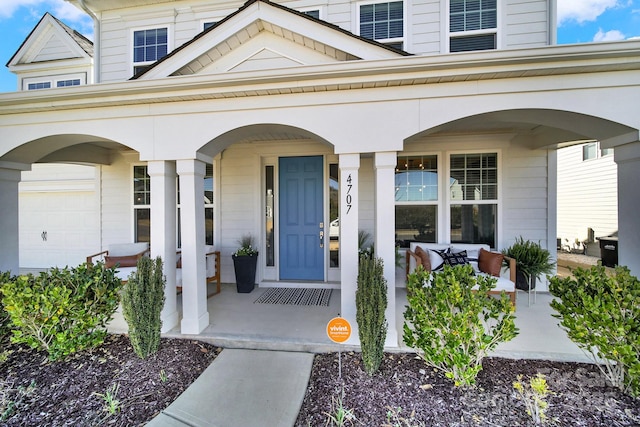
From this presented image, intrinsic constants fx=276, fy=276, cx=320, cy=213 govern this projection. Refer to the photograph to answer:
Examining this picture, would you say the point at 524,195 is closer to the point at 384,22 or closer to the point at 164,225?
the point at 384,22

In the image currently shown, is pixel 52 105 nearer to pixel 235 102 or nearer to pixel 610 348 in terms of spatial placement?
pixel 235 102

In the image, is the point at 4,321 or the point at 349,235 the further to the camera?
the point at 349,235

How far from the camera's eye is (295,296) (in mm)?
4711

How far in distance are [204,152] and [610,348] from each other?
4.27 m

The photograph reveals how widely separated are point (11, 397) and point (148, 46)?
585 centimetres

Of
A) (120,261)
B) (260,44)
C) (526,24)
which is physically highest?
(526,24)

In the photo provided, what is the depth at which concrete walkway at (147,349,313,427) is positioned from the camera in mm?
2109

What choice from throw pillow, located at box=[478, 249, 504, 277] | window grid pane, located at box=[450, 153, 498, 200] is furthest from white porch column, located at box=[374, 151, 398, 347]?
window grid pane, located at box=[450, 153, 498, 200]

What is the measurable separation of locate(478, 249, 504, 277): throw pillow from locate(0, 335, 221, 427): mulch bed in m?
3.93

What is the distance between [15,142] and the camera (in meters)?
3.65

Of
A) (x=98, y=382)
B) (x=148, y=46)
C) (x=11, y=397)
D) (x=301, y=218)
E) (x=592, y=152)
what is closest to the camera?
(x=11, y=397)

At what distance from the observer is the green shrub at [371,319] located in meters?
2.49

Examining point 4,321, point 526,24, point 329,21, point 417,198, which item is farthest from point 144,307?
point 526,24

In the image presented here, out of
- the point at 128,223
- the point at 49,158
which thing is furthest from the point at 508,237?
the point at 49,158
